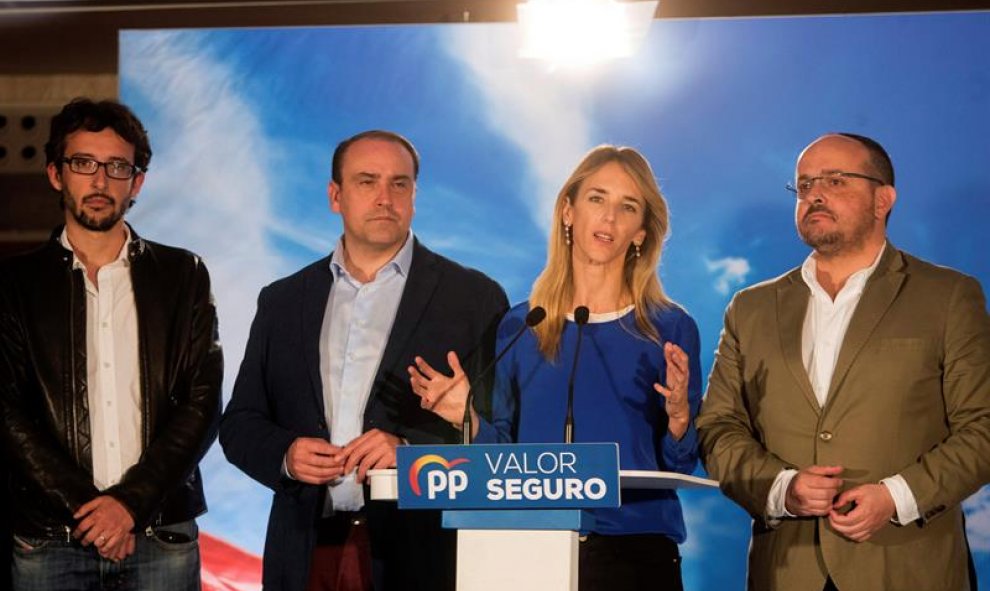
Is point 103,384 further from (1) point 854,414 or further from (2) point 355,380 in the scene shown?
(1) point 854,414

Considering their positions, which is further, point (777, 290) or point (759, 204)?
point (759, 204)

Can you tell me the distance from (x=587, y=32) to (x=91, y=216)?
1.93 meters

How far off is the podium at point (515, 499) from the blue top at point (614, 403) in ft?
2.64

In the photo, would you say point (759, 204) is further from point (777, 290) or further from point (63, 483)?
point (63, 483)

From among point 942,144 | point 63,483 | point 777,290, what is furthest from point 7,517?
point 942,144

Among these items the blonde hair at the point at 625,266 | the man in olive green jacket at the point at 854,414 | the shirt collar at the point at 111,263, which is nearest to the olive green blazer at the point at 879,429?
the man in olive green jacket at the point at 854,414

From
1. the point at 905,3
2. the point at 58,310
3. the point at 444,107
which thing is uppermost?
the point at 905,3

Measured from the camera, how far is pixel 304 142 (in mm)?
5086

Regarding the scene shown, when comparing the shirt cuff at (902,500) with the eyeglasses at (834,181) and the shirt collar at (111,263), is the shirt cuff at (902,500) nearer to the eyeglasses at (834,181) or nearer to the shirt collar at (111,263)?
the eyeglasses at (834,181)

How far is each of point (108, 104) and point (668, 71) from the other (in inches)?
79.1

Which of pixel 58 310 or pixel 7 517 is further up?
pixel 58 310

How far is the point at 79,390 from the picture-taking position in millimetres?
4199

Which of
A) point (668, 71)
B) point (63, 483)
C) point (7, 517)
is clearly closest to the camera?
point (63, 483)

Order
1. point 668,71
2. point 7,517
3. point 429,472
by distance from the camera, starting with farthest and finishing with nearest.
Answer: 1. point 668,71
2. point 7,517
3. point 429,472
